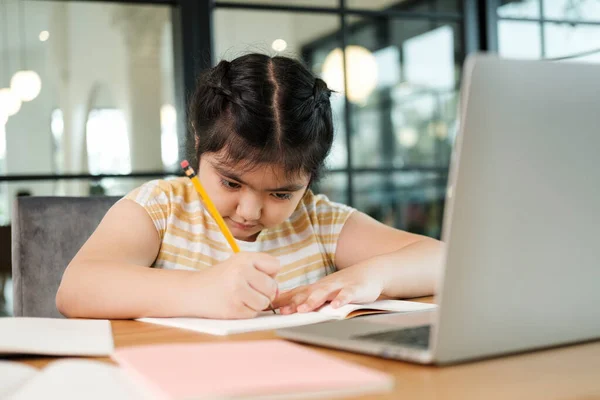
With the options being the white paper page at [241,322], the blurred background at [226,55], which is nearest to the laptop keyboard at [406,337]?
the white paper page at [241,322]

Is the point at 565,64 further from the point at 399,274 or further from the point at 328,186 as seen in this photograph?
the point at 328,186

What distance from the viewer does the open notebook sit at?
0.84 m

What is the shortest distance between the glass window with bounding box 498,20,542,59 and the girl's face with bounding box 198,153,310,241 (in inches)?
112

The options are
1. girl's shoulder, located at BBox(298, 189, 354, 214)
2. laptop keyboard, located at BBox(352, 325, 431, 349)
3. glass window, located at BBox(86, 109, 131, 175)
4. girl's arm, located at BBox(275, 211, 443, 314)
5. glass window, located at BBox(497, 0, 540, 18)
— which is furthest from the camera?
glass window, located at BBox(497, 0, 540, 18)

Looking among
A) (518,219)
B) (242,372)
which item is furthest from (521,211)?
(242,372)

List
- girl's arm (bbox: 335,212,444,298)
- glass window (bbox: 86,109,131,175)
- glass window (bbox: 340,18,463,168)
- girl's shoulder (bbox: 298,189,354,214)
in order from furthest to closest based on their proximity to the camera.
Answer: glass window (bbox: 340,18,463,168) < glass window (bbox: 86,109,131,175) < girl's shoulder (bbox: 298,189,354,214) < girl's arm (bbox: 335,212,444,298)

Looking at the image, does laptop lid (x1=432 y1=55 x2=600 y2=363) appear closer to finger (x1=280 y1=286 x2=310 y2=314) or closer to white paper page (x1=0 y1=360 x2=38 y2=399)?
white paper page (x1=0 y1=360 x2=38 y2=399)

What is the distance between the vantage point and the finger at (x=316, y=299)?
3.27 feet

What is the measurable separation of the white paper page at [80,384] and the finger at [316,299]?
412 mm

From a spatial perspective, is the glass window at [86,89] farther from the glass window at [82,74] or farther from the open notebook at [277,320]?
the open notebook at [277,320]

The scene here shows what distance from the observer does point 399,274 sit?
1.17m

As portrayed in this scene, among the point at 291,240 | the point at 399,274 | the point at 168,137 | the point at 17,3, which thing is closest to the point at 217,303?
the point at 399,274

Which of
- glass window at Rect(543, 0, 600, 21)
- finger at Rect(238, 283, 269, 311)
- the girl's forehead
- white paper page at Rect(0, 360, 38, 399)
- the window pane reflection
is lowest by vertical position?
the window pane reflection

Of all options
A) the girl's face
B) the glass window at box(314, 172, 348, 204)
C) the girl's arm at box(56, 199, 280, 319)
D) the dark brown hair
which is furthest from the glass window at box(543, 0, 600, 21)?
the girl's arm at box(56, 199, 280, 319)
